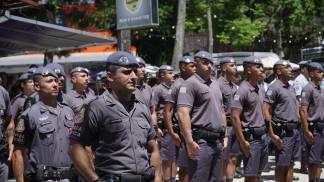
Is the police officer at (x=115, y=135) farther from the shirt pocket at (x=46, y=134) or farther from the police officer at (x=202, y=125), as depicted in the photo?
the police officer at (x=202, y=125)

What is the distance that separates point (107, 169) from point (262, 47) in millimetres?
31292

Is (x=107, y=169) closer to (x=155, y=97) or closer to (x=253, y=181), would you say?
(x=253, y=181)

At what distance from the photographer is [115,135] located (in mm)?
4641

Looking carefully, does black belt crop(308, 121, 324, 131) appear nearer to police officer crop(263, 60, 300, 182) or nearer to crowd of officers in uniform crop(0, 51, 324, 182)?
crowd of officers in uniform crop(0, 51, 324, 182)

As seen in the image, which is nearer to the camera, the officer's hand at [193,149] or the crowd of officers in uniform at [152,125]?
the crowd of officers in uniform at [152,125]

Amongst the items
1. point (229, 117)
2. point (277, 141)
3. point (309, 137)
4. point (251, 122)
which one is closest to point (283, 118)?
point (277, 141)

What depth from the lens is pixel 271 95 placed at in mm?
9164

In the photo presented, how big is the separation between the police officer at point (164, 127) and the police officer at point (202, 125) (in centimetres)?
323

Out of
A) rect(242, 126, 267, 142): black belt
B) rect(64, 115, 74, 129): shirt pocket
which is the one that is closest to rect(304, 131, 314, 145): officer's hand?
rect(242, 126, 267, 142): black belt

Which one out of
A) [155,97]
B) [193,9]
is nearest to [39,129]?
[155,97]

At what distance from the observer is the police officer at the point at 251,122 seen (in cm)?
862

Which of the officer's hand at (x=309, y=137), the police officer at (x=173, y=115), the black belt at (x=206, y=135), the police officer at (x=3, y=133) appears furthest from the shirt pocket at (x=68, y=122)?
the officer's hand at (x=309, y=137)

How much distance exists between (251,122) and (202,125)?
155 cm

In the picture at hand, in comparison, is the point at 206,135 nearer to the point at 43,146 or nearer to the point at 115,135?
the point at 43,146
